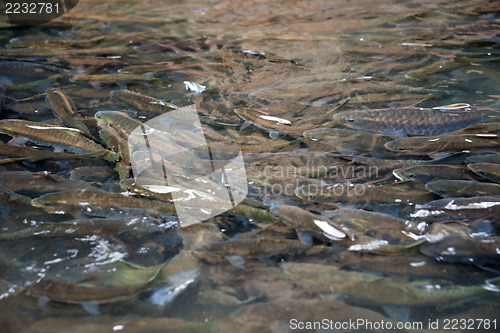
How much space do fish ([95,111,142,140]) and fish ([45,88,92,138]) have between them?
136 mm

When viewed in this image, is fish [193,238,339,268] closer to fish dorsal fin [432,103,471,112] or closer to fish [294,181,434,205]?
fish [294,181,434,205]

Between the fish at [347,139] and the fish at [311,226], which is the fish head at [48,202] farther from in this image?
the fish at [347,139]

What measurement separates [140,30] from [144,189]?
10.9ft

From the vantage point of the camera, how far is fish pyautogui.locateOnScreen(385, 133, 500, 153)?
2709mm

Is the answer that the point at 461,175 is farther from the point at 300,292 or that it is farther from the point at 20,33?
the point at 20,33

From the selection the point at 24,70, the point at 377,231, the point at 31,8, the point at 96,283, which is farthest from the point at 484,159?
the point at 31,8

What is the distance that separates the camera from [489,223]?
81.4 inches

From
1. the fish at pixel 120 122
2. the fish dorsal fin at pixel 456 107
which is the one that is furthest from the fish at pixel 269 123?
the fish dorsal fin at pixel 456 107

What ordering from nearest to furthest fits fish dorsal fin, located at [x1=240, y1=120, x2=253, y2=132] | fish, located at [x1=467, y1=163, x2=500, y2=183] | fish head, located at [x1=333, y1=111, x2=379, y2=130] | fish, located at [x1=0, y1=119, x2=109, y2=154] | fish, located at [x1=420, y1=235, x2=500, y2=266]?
fish, located at [x1=420, y1=235, x2=500, y2=266]
fish, located at [x1=467, y1=163, x2=500, y2=183]
fish, located at [x1=0, y1=119, x2=109, y2=154]
fish head, located at [x1=333, y1=111, x2=379, y2=130]
fish dorsal fin, located at [x1=240, y1=120, x2=253, y2=132]

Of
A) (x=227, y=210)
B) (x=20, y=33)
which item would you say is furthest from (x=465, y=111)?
(x=20, y=33)

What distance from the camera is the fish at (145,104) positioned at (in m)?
3.23

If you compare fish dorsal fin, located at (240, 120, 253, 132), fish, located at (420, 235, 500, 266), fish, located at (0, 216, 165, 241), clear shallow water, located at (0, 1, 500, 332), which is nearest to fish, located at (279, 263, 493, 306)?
clear shallow water, located at (0, 1, 500, 332)

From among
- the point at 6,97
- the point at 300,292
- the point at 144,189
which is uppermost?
the point at 6,97

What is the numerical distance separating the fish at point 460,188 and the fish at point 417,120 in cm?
63
